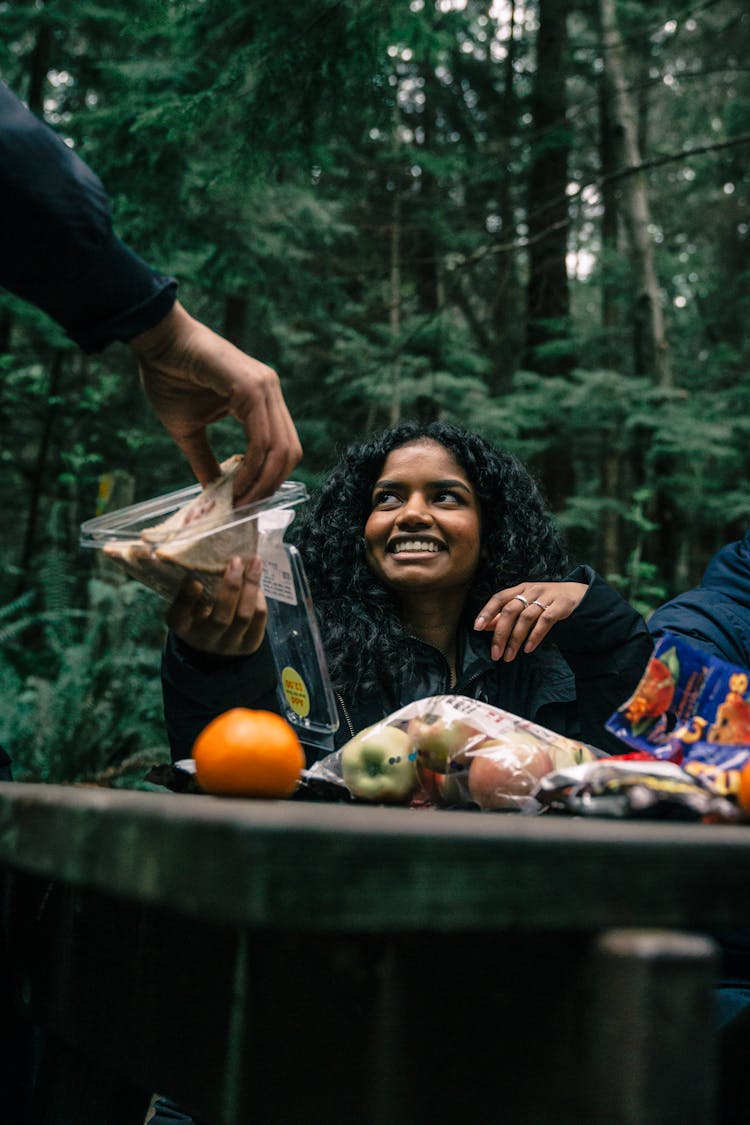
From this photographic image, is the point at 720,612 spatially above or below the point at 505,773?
above

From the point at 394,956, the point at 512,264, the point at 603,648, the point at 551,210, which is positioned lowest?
the point at 394,956

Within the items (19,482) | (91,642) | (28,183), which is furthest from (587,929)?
(19,482)

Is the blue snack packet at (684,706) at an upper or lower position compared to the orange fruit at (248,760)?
upper

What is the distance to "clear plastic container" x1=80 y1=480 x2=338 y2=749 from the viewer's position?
1.49m

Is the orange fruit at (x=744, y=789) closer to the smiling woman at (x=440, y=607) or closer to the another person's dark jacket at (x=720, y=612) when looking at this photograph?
the smiling woman at (x=440, y=607)

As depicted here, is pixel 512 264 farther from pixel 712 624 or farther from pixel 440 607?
pixel 712 624

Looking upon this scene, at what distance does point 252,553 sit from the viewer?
5.07 feet

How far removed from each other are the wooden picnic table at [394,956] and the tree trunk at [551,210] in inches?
286

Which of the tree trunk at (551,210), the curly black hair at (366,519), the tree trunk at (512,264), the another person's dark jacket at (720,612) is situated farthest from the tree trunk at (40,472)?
the another person's dark jacket at (720,612)

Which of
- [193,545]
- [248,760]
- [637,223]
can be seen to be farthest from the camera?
[637,223]

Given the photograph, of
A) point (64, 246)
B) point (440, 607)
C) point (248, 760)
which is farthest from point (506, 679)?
point (64, 246)

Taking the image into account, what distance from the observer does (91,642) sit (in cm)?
624

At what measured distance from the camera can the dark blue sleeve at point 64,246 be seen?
1.26 m

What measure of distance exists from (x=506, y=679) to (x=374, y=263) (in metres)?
7.45
